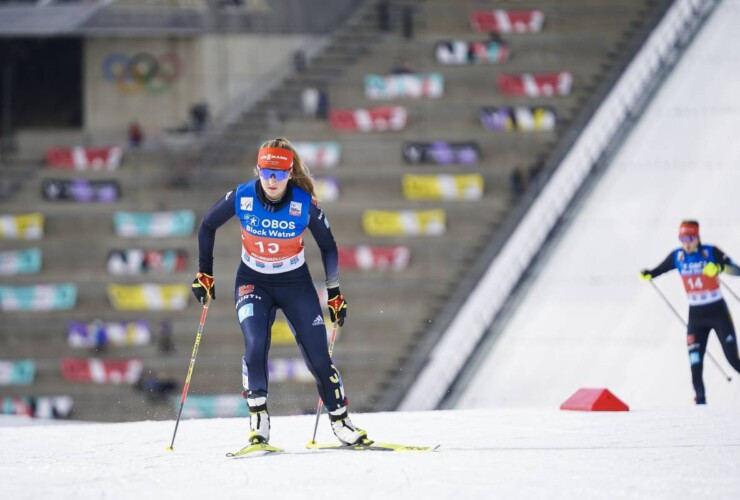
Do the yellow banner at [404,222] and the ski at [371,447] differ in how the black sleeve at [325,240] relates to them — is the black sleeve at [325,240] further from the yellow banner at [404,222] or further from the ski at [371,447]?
the yellow banner at [404,222]

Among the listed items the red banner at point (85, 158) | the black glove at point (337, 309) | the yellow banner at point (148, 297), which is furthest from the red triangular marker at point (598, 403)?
the red banner at point (85, 158)

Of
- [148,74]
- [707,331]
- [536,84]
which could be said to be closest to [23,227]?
[148,74]

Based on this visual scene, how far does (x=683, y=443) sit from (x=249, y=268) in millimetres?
2395

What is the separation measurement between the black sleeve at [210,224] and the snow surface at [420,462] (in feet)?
3.31

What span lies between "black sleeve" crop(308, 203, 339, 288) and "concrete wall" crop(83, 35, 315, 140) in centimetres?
2194

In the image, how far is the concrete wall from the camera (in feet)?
95.4

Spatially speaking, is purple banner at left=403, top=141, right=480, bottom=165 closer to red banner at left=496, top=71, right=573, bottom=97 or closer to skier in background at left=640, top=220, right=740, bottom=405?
red banner at left=496, top=71, right=573, bottom=97

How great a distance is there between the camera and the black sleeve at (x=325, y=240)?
23.5 feet

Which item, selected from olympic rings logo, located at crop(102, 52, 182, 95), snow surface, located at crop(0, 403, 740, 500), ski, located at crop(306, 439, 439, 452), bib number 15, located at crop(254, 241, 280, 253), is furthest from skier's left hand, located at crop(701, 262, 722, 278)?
olympic rings logo, located at crop(102, 52, 182, 95)

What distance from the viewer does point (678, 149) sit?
848 inches

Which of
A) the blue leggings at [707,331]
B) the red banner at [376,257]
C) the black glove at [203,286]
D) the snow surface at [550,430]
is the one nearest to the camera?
the snow surface at [550,430]

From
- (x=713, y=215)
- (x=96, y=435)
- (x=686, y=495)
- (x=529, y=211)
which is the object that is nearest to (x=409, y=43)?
(x=529, y=211)

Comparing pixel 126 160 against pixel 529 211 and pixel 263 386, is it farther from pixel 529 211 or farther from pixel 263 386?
pixel 263 386

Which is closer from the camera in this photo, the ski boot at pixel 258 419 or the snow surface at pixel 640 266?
the ski boot at pixel 258 419
